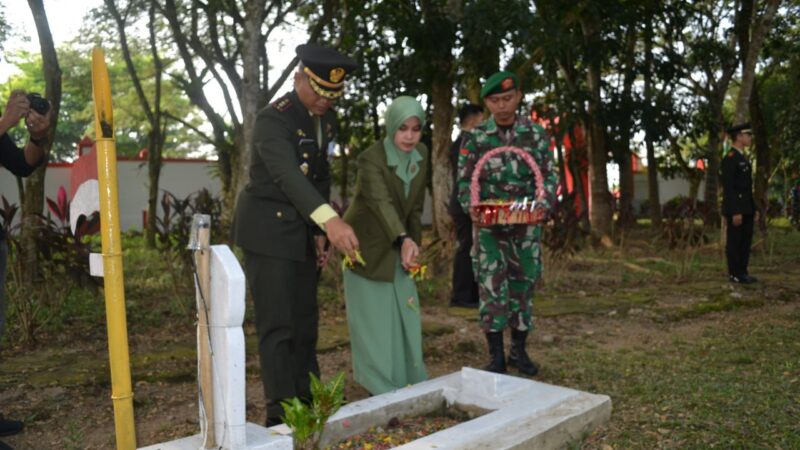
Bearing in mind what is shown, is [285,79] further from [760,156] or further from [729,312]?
[760,156]

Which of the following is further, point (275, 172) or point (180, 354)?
point (180, 354)

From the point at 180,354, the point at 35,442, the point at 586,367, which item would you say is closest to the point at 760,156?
the point at 586,367

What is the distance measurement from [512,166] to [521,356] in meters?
1.14

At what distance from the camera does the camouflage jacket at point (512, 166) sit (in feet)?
14.5

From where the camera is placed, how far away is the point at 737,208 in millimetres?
8250

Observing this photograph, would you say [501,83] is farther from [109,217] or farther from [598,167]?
[598,167]

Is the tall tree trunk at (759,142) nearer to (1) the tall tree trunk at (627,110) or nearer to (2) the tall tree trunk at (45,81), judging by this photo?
(1) the tall tree trunk at (627,110)

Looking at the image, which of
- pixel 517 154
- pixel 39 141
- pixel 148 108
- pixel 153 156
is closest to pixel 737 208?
pixel 517 154

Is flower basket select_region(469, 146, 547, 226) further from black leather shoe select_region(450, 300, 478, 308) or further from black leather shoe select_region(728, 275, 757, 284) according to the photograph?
black leather shoe select_region(728, 275, 757, 284)

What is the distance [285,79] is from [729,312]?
6.64 metres

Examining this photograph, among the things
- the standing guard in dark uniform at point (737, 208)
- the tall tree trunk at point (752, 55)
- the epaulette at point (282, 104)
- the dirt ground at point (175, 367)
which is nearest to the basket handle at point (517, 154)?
the dirt ground at point (175, 367)

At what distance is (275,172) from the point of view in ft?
10.6

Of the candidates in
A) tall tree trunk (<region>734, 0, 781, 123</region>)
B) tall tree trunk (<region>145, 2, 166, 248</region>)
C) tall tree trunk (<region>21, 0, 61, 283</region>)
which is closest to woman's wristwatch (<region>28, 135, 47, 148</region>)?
tall tree trunk (<region>21, 0, 61, 283</region>)

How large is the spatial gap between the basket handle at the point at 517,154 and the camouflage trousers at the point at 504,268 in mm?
191
